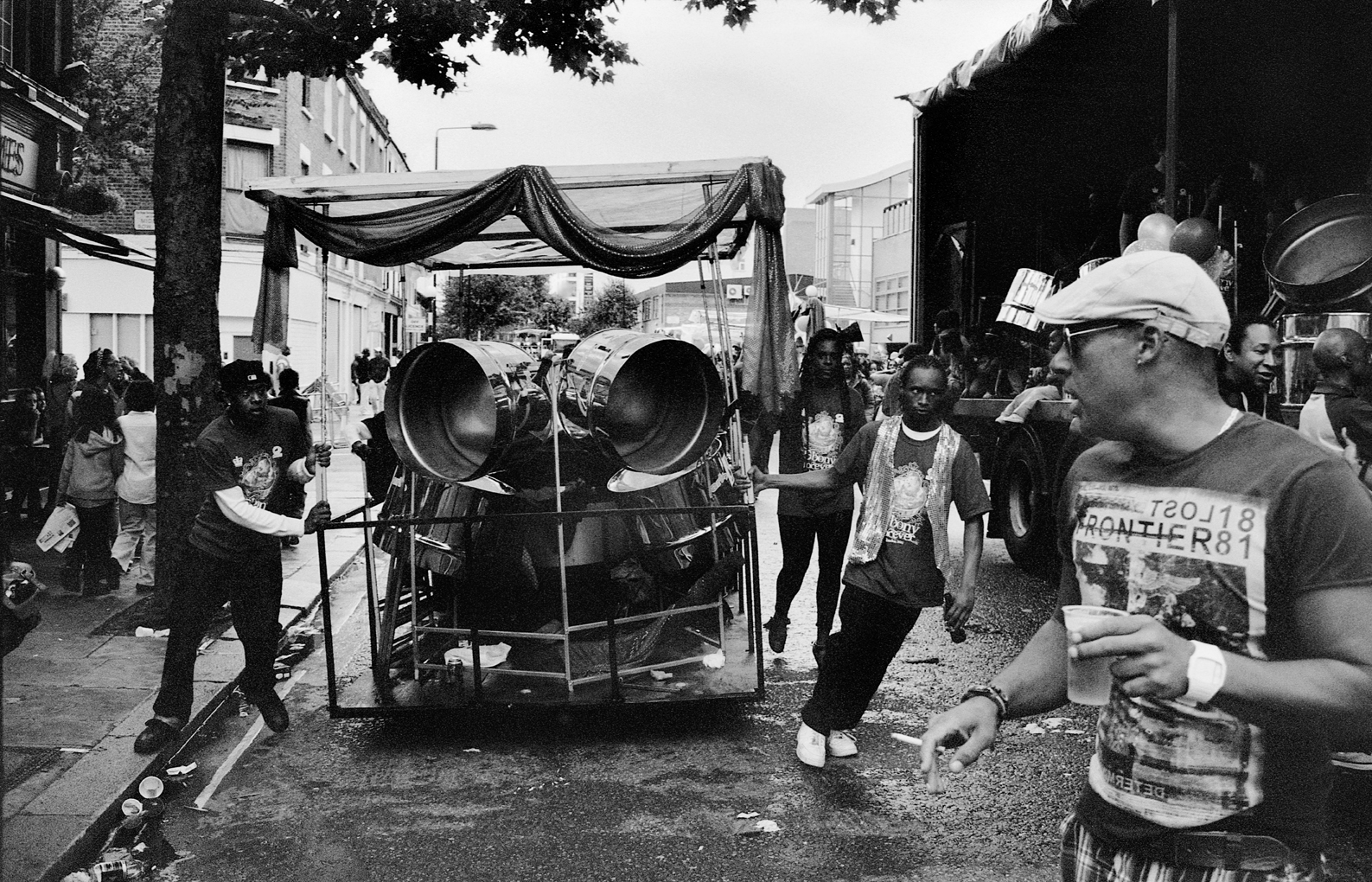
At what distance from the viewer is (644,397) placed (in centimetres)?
603

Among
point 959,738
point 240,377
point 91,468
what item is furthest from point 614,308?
point 959,738

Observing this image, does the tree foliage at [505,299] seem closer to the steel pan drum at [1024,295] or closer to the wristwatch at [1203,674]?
the steel pan drum at [1024,295]

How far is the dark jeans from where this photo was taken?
9086 millimetres

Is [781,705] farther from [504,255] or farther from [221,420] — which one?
[504,255]

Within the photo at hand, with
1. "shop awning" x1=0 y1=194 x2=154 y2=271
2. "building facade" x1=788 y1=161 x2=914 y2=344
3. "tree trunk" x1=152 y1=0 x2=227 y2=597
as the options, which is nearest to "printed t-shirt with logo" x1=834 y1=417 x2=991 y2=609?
"tree trunk" x1=152 y1=0 x2=227 y2=597

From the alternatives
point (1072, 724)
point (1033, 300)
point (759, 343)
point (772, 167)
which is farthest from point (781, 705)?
point (1033, 300)

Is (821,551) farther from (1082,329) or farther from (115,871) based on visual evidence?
(1082,329)

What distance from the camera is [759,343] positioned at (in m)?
6.75

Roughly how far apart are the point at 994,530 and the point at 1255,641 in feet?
30.1

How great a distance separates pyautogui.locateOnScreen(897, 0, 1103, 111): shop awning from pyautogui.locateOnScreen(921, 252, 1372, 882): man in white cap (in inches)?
283

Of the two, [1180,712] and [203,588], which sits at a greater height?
[1180,712]

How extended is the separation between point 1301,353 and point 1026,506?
331 cm

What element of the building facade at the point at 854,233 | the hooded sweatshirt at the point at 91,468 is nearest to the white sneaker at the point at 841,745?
the hooded sweatshirt at the point at 91,468

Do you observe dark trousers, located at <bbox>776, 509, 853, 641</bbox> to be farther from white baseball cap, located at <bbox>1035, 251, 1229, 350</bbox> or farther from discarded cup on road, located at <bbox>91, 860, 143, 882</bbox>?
white baseball cap, located at <bbox>1035, 251, 1229, 350</bbox>
